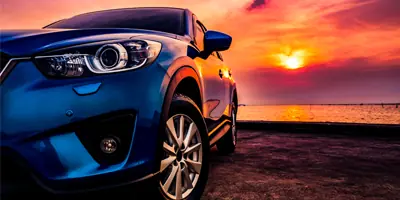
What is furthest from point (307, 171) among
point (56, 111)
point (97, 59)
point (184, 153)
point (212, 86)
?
point (56, 111)

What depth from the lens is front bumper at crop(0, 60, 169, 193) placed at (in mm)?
1510

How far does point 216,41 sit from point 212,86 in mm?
457

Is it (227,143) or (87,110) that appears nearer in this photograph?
(87,110)

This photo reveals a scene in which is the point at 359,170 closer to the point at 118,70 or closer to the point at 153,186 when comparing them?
the point at 153,186

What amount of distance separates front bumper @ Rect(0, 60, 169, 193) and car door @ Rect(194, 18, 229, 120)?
1.23 meters

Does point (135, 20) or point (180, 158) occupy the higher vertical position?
point (135, 20)

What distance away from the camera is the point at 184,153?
2324 millimetres

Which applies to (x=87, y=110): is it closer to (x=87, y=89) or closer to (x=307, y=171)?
(x=87, y=89)

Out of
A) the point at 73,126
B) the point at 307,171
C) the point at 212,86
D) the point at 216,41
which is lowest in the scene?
the point at 307,171

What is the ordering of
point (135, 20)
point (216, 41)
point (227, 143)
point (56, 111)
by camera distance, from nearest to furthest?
point (56, 111) < point (216, 41) < point (135, 20) < point (227, 143)

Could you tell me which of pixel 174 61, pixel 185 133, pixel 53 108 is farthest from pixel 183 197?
pixel 53 108

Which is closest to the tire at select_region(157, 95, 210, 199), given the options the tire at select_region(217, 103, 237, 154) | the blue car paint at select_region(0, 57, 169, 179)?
the blue car paint at select_region(0, 57, 169, 179)

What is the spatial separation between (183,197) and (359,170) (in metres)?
2.26

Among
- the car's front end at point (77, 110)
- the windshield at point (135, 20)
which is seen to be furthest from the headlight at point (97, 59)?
the windshield at point (135, 20)
